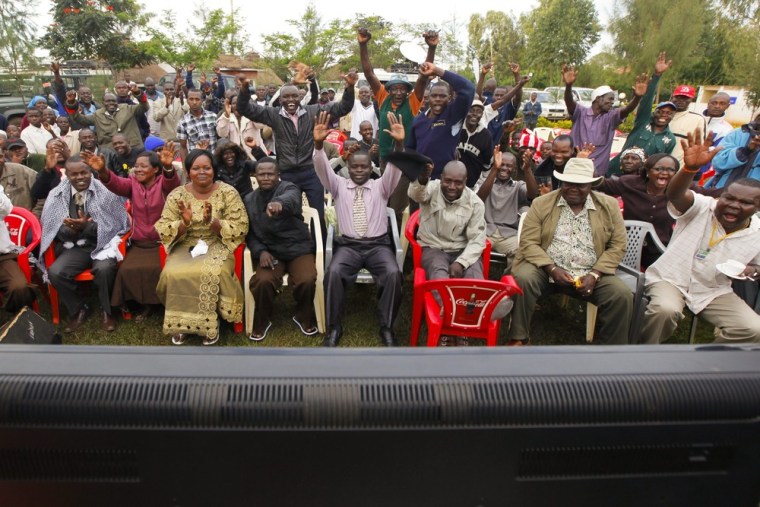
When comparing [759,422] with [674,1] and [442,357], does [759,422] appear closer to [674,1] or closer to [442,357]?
[442,357]

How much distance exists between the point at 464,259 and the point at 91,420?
3.14m

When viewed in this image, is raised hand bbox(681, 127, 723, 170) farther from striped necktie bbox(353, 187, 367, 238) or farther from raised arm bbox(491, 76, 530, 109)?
raised arm bbox(491, 76, 530, 109)

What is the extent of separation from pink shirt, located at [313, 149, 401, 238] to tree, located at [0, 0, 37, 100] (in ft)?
47.2

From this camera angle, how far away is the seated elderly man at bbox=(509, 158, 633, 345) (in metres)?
3.48

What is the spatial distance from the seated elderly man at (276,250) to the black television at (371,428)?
2.85m

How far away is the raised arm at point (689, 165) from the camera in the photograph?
278 cm

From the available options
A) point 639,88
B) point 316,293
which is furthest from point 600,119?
point 316,293

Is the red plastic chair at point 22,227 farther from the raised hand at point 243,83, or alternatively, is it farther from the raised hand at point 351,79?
the raised hand at point 351,79

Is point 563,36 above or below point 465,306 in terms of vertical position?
above

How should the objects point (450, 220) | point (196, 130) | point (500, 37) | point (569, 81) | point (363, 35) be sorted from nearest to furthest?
point (450, 220), point (363, 35), point (569, 81), point (196, 130), point (500, 37)

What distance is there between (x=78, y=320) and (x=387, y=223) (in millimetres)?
2640

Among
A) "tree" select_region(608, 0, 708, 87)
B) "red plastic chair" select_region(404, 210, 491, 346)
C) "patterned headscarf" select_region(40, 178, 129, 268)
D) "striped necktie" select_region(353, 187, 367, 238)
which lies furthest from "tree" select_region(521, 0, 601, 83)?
"patterned headscarf" select_region(40, 178, 129, 268)

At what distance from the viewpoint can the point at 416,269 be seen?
3.81 metres

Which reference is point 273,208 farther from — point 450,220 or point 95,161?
point 95,161
